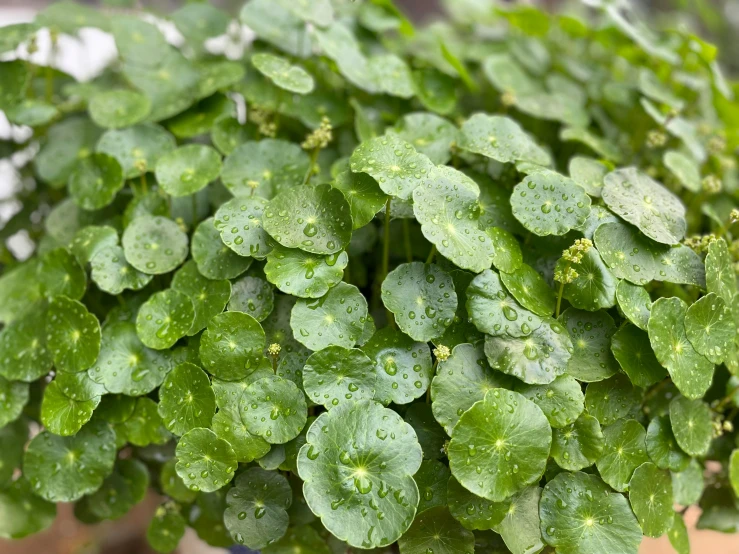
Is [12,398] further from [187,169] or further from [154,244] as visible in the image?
[187,169]

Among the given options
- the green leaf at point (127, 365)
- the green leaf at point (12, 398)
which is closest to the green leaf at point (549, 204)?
the green leaf at point (127, 365)

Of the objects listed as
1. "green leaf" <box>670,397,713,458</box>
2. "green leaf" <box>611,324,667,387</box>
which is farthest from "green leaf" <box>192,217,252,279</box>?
"green leaf" <box>670,397,713,458</box>

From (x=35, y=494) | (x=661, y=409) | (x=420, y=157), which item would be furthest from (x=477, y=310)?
(x=35, y=494)

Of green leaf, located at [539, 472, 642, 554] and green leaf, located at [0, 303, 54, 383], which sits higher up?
green leaf, located at [539, 472, 642, 554]

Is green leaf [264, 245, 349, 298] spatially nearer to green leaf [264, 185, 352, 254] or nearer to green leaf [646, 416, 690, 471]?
green leaf [264, 185, 352, 254]

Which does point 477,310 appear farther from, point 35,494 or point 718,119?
point 718,119

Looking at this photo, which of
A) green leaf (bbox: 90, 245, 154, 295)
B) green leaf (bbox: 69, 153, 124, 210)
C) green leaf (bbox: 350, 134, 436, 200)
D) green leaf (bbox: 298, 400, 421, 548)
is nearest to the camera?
green leaf (bbox: 298, 400, 421, 548)

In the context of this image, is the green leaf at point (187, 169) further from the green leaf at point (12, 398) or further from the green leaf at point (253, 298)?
the green leaf at point (12, 398)

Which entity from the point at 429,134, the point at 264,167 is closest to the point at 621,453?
the point at 429,134
